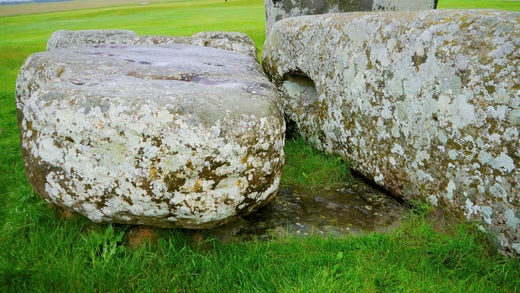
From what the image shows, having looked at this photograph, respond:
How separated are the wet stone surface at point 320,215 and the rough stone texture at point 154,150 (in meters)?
0.45

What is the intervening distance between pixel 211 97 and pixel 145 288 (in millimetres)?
1400

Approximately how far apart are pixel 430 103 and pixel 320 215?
1.35 meters

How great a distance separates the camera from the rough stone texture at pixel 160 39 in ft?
22.4

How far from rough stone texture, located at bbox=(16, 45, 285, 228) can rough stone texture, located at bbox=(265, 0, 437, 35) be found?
499 centimetres

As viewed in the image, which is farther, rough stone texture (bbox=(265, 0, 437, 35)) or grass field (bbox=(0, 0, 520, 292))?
rough stone texture (bbox=(265, 0, 437, 35))

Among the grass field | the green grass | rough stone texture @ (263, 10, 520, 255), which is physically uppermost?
rough stone texture @ (263, 10, 520, 255)

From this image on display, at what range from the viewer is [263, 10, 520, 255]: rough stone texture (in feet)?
9.86

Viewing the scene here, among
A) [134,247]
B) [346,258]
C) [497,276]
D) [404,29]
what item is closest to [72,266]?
[134,247]

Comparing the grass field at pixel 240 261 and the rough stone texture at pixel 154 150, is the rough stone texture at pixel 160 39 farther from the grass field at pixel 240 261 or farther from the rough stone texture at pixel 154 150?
the grass field at pixel 240 261

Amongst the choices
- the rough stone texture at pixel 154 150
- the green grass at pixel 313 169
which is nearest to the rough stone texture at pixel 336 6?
the green grass at pixel 313 169

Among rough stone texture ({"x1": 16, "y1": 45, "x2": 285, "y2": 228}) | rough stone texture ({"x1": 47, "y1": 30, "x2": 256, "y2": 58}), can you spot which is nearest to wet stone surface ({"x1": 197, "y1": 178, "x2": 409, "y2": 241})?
rough stone texture ({"x1": 16, "y1": 45, "x2": 285, "y2": 228})

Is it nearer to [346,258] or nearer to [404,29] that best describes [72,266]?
[346,258]

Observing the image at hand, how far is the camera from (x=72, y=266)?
3.04m

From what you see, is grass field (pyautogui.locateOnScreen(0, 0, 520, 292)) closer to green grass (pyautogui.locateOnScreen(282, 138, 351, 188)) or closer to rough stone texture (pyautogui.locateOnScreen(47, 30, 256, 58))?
green grass (pyautogui.locateOnScreen(282, 138, 351, 188))
